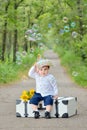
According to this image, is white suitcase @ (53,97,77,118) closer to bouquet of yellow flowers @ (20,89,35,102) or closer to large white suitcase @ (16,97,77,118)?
large white suitcase @ (16,97,77,118)

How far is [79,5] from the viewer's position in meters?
26.1

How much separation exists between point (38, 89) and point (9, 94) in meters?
5.32

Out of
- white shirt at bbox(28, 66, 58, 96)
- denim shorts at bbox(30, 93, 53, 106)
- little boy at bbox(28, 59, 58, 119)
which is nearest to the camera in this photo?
denim shorts at bbox(30, 93, 53, 106)

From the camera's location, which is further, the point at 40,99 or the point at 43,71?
the point at 43,71

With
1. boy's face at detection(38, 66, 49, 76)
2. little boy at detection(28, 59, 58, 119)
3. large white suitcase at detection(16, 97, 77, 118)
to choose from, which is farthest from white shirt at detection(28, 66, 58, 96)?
large white suitcase at detection(16, 97, 77, 118)

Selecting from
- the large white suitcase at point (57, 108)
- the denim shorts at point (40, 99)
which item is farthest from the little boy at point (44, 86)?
the large white suitcase at point (57, 108)

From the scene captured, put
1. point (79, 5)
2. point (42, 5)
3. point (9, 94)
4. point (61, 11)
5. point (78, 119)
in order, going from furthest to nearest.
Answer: point (42, 5)
point (61, 11)
point (79, 5)
point (9, 94)
point (78, 119)

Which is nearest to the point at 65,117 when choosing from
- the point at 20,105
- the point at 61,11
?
the point at 20,105

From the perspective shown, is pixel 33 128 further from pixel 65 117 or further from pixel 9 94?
pixel 9 94

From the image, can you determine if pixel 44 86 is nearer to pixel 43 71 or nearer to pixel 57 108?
pixel 43 71

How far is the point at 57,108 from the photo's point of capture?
1078 centimetres

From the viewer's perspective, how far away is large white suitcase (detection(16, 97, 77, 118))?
1072cm

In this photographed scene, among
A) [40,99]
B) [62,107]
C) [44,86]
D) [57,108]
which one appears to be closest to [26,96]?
[40,99]

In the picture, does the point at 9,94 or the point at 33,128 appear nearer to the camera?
the point at 33,128
